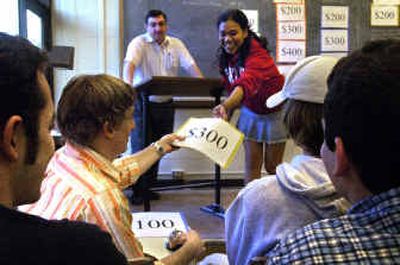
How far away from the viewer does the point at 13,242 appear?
1.95 feet

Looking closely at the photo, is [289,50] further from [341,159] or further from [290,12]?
[341,159]

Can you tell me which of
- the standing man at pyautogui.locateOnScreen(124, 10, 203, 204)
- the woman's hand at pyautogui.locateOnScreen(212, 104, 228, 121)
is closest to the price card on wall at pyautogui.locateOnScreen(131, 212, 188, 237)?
the woman's hand at pyautogui.locateOnScreen(212, 104, 228, 121)

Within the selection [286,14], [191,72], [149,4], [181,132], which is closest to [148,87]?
[181,132]

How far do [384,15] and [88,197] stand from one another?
13.3 ft

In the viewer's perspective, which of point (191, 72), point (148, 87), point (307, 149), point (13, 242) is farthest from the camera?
point (191, 72)

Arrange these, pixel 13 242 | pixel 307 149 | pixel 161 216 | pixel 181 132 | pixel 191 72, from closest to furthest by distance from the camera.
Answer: pixel 13 242 < pixel 307 149 < pixel 161 216 < pixel 181 132 < pixel 191 72

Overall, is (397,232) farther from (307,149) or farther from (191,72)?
(191,72)

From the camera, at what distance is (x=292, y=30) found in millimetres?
4297

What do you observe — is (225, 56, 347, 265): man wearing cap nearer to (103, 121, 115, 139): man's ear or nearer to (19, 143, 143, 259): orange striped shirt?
(19, 143, 143, 259): orange striped shirt

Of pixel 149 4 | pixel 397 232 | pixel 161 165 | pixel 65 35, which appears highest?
pixel 149 4

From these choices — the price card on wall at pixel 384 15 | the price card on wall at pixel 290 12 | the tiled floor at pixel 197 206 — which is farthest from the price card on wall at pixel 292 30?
the tiled floor at pixel 197 206

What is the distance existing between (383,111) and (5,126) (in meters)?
0.49

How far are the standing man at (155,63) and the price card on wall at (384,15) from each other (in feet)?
5.71

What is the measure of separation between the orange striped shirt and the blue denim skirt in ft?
5.99
